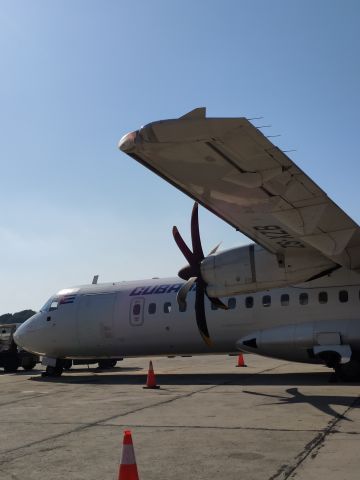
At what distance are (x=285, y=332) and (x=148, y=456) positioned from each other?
9.17 meters

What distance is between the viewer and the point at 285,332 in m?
15.2

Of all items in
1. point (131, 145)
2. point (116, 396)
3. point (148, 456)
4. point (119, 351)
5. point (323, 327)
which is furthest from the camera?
point (119, 351)

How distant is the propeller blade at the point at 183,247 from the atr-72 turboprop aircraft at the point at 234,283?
0.11ft

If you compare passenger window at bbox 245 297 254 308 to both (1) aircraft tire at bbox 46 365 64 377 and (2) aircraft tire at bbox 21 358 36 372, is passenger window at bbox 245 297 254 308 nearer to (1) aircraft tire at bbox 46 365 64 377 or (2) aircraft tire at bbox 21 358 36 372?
(1) aircraft tire at bbox 46 365 64 377

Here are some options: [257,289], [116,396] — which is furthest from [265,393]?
[116,396]

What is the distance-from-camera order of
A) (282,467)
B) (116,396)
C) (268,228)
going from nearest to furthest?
(282,467) → (268,228) → (116,396)

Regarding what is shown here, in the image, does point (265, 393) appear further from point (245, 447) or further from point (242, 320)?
point (245, 447)

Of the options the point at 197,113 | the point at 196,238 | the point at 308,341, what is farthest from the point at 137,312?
the point at 197,113

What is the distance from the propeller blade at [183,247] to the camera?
15331 mm

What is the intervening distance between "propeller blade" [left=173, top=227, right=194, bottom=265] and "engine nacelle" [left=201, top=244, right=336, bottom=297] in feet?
4.30

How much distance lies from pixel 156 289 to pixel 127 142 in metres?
10.8

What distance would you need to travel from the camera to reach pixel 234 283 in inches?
538

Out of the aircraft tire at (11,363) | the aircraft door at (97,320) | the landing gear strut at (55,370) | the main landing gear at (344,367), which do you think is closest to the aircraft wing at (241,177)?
the main landing gear at (344,367)

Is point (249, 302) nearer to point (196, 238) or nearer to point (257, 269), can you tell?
point (196, 238)
